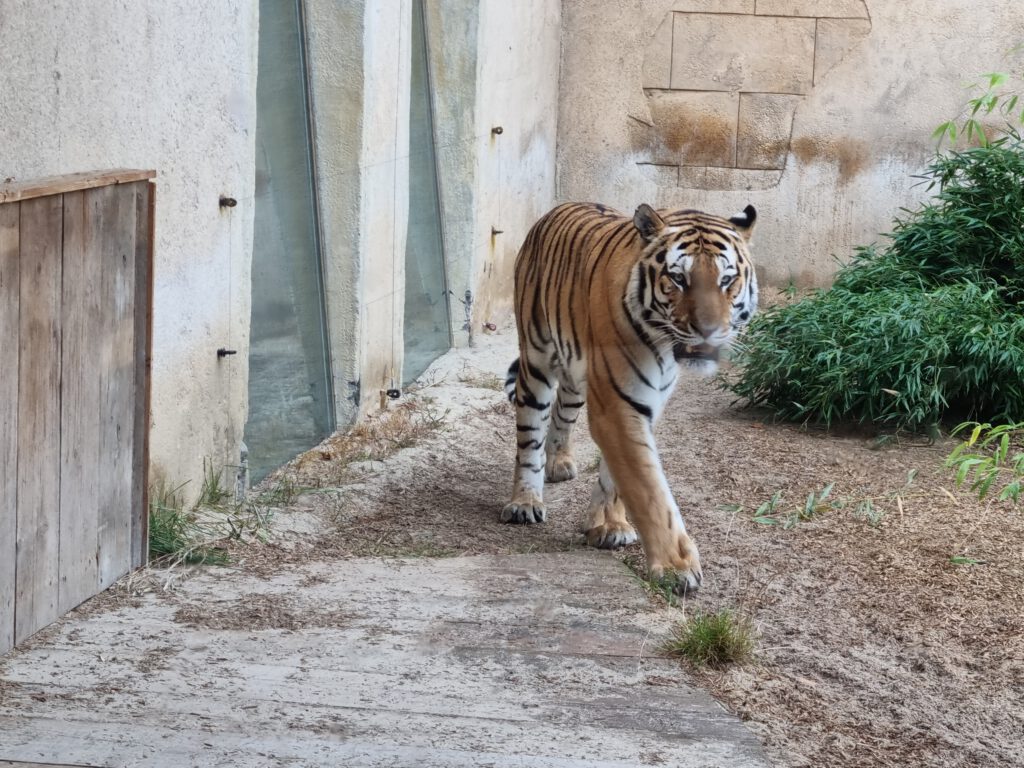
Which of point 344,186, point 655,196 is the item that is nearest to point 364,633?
point 344,186

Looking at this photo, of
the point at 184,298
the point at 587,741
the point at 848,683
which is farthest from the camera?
the point at 184,298

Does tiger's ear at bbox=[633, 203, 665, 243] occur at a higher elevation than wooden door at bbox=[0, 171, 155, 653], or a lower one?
higher

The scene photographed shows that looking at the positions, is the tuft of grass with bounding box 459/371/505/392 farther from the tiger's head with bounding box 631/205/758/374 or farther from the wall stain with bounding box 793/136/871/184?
the wall stain with bounding box 793/136/871/184

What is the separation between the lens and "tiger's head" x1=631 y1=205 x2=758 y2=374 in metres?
4.37

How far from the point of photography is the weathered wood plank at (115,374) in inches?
145

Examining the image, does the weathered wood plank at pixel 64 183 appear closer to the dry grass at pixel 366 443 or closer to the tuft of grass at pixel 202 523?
the tuft of grass at pixel 202 523

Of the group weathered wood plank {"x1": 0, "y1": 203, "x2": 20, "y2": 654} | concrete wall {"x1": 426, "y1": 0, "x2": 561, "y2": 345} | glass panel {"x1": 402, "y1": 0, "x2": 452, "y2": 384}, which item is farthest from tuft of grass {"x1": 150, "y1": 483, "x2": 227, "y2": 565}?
concrete wall {"x1": 426, "y1": 0, "x2": 561, "y2": 345}

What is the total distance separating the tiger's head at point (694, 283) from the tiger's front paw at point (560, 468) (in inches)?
58.1

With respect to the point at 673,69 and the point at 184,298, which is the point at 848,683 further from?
the point at 673,69

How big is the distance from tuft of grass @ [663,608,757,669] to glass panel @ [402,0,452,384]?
13.1 feet

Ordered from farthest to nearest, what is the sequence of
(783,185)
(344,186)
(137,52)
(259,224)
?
(783,185), (344,186), (259,224), (137,52)

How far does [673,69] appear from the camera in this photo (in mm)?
10156

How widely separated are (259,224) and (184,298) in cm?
117

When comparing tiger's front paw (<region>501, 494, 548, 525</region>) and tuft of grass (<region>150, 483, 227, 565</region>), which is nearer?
tuft of grass (<region>150, 483, 227, 565</region>)
